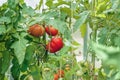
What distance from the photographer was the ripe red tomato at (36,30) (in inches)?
42.8

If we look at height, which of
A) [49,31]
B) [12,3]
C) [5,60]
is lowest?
[5,60]

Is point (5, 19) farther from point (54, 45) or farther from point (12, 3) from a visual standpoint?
point (54, 45)

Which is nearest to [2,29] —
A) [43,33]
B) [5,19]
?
[5,19]

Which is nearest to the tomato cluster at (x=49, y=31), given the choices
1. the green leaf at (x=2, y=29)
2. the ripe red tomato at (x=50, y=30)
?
the ripe red tomato at (x=50, y=30)

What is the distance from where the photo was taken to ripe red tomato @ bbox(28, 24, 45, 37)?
1.09 metres

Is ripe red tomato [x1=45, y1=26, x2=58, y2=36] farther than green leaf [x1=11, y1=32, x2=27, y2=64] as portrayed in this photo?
Yes

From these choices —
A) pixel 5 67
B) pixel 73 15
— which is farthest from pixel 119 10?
pixel 5 67

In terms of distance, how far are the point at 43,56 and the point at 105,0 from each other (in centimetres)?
36

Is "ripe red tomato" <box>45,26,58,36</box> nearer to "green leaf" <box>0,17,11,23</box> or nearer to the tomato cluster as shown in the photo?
the tomato cluster

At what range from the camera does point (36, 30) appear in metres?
1.08

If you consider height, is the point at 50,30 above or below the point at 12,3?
below

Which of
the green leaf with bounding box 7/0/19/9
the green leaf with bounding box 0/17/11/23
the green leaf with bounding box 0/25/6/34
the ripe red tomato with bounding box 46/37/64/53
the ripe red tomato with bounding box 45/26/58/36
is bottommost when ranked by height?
the ripe red tomato with bounding box 46/37/64/53

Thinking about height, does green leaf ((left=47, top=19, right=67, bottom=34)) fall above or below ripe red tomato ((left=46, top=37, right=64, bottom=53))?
above

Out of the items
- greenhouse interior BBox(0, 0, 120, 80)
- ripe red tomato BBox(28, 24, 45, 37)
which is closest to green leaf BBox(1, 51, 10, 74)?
greenhouse interior BBox(0, 0, 120, 80)
